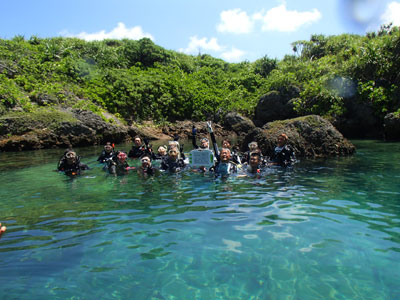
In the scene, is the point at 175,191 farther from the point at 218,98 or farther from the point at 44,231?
the point at 218,98

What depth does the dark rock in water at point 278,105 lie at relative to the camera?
24750 millimetres

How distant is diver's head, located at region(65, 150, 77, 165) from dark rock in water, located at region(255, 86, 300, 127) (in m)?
19.0

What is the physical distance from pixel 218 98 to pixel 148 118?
917cm

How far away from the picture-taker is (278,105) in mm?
25625

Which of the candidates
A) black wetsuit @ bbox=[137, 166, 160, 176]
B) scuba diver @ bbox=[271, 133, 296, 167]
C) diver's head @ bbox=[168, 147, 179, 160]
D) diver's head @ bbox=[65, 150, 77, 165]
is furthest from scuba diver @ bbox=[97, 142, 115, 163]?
scuba diver @ bbox=[271, 133, 296, 167]

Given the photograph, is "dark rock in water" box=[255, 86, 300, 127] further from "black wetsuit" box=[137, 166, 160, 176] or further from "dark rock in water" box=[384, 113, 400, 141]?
"black wetsuit" box=[137, 166, 160, 176]

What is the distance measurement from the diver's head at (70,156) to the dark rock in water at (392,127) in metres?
17.0

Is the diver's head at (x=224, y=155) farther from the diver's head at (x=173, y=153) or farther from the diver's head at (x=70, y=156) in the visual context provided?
the diver's head at (x=70, y=156)

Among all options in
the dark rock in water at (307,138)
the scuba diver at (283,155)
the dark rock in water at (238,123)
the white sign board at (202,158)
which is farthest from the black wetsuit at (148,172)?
the dark rock in water at (238,123)

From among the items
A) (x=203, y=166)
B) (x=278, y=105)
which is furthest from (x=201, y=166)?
(x=278, y=105)

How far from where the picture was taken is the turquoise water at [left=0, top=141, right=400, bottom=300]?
309cm

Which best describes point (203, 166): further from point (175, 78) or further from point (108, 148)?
point (175, 78)

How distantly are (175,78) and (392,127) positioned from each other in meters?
21.8

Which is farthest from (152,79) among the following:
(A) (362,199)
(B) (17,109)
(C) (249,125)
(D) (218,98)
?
(A) (362,199)
